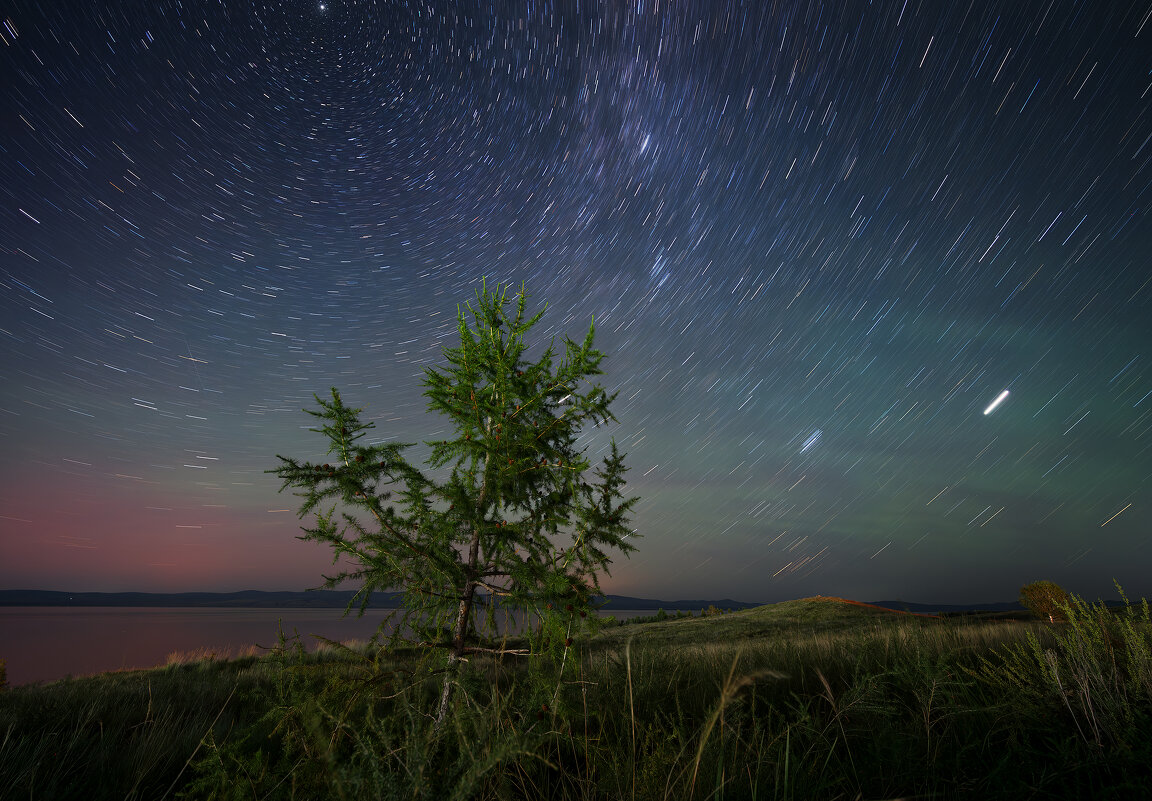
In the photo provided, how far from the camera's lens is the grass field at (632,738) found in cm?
210

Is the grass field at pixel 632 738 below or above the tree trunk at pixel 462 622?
below

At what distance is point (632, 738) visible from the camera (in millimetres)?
2229

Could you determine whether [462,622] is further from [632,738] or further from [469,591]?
[632,738]

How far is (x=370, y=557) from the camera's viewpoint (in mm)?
4605

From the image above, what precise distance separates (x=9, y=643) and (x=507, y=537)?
10929 cm

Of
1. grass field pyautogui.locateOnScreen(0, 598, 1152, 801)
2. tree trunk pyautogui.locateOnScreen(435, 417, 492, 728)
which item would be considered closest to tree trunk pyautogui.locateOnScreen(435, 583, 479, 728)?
tree trunk pyautogui.locateOnScreen(435, 417, 492, 728)

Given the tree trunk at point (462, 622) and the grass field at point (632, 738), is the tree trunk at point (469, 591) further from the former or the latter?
the grass field at point (632, 738)

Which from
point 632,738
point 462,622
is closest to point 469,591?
point 462,622

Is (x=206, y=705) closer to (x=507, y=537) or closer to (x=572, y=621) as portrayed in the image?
(x=507, y=537)

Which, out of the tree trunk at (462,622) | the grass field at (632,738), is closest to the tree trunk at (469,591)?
the tree trunk at (462,622)

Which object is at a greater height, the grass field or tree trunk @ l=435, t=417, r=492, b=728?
tree trunk @ l=435, t=417, r=492, b=728

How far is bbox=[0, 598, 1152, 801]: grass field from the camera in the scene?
2096mm

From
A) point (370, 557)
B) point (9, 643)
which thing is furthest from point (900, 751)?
point (9, 643)

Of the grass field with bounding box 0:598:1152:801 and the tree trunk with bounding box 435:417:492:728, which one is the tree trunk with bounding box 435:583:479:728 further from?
the grass field with bounding box 0:598:1152:801
